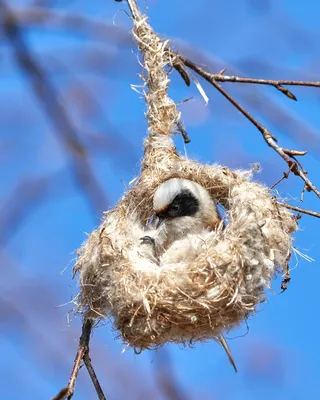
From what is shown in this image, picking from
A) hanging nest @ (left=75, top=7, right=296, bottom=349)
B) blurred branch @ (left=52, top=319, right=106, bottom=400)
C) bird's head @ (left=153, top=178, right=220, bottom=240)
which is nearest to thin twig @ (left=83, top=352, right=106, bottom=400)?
Answer: blurred branch @ (left=52, top=319, right=106, bottom=400)

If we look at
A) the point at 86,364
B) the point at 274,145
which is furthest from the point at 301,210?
the point at 86,364

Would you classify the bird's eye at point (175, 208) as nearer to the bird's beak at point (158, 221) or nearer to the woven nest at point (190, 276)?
the bird's beak at point (158, 221)

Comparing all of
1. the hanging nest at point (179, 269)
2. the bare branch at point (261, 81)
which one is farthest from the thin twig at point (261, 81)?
the hanging nest at point (179, 269)

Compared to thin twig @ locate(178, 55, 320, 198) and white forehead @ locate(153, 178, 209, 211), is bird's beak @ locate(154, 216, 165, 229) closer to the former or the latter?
white forehead @ locate(153, 178, 209, 211)

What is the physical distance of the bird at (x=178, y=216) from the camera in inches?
109

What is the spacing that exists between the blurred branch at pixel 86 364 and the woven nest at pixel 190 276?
0.06m

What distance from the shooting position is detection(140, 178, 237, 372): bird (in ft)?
9.12

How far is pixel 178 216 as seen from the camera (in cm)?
294

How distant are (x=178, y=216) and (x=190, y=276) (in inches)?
23.4

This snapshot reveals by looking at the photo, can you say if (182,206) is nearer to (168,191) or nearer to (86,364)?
(168,191)

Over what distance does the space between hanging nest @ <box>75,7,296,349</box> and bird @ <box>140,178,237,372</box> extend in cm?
10

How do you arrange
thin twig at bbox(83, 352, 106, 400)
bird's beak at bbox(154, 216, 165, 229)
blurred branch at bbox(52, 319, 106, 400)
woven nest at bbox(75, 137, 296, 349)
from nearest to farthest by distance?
blurred branch at bbox(52, 319, 106, 400), thin twig at bbox(83, 352, 106, 400), woven nest at bbox(75, 137, 296, 349), bird's beak at bbox(154, 216, 165, 229)

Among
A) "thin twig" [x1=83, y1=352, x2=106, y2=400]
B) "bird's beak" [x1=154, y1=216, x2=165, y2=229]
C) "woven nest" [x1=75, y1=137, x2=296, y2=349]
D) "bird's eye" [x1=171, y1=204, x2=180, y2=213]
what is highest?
"bird's eye" [x1=171, y1=204, x2=180, y2=213]

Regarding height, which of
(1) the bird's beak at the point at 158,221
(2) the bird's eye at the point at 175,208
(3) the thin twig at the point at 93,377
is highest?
(2) the bird's eye at the point at 175,208
